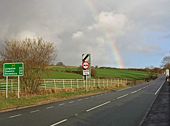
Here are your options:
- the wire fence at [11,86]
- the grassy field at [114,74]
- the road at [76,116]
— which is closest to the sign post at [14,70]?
the wire fence at [11,86]

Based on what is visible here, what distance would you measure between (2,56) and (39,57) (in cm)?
422

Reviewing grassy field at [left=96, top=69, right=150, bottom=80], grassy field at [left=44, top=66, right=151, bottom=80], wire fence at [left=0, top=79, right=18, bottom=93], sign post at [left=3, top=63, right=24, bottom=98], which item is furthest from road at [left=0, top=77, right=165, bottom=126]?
grassy field at [left=96, top=69, right=150, bottom=80]

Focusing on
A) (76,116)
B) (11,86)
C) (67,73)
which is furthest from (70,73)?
(76,116)

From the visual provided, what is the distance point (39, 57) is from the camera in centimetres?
4031

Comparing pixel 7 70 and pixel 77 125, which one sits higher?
pixel 7 70

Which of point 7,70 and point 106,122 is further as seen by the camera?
point 7,70

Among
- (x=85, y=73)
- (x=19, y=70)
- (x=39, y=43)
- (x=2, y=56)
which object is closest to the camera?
(x=19, y=70)

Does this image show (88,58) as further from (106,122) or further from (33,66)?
(106,122)

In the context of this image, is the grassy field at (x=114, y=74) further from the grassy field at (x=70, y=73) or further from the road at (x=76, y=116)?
the road at (x=76, y=116)

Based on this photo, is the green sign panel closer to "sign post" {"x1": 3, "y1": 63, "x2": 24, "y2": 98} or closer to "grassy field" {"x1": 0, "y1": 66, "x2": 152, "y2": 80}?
"sign post" {"x1": 3, "y1": 63, "x2": 24, "y2": 98}

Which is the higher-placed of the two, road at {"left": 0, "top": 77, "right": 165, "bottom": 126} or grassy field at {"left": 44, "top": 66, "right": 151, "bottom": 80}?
grassy field at {"left": 44, "top": 66, "right": 151, "bottom": 80}

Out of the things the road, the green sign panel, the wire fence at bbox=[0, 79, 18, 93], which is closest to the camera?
the road

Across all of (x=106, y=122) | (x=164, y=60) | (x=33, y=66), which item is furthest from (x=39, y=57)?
(x=164, y=60)

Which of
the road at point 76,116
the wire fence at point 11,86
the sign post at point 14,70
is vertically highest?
the sign post at point 14,70
